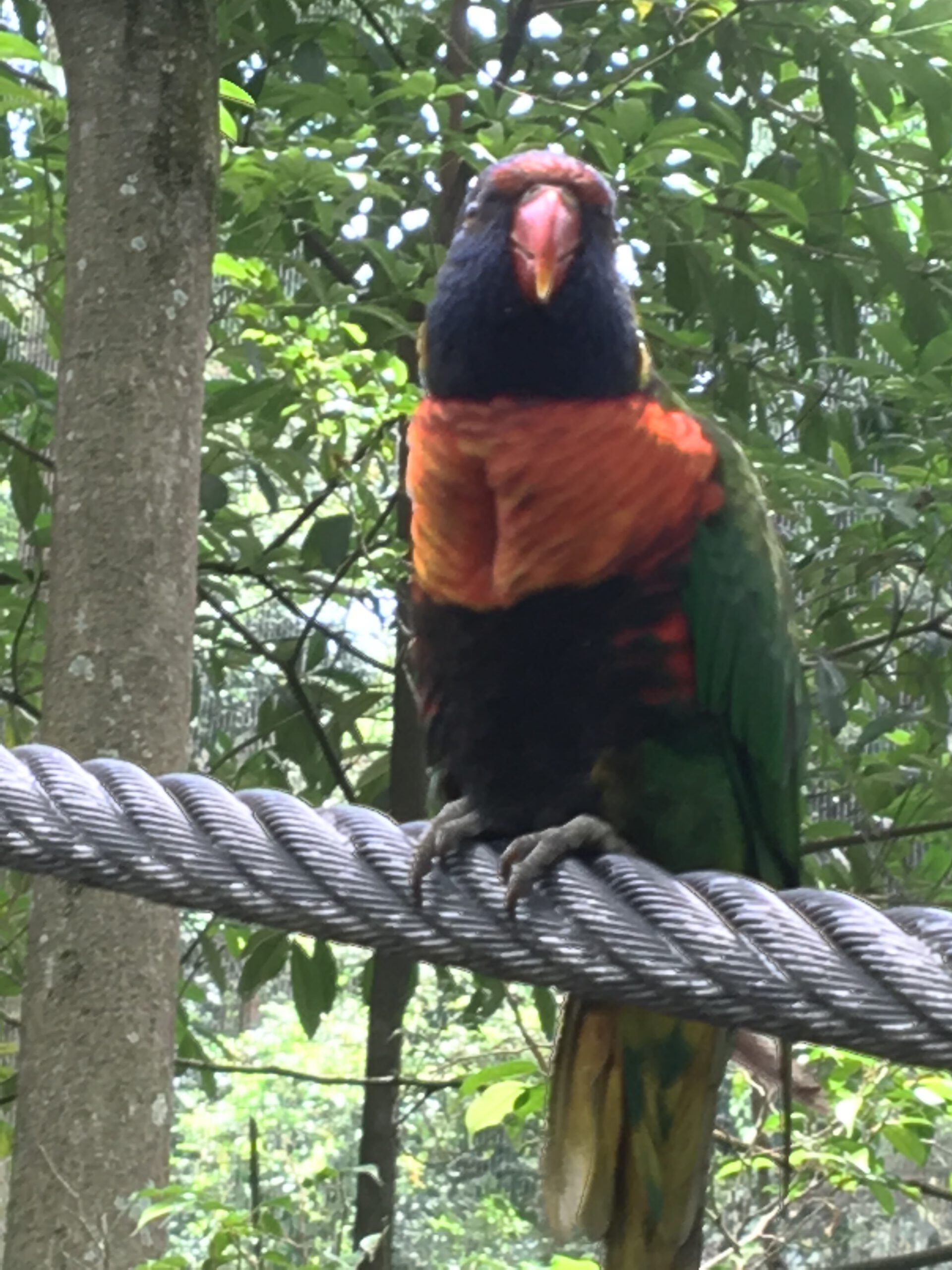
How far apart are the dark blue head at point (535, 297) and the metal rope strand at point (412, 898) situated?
0.58 m

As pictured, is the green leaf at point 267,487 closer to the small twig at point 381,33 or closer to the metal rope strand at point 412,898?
the small twig at point 381,33

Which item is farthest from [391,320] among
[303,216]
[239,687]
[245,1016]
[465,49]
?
[245,1016]

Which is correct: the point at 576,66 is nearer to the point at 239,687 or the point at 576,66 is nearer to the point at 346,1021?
the point at 239,687

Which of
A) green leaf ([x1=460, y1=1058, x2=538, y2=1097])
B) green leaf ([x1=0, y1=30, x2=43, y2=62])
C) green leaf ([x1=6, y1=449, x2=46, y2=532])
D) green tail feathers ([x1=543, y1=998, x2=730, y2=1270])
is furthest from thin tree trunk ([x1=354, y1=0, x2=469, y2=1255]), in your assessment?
green leaf ([x1=0, y1=30, x2=43, y2=62])

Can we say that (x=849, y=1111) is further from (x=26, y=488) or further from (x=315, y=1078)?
(x=26, y=488)

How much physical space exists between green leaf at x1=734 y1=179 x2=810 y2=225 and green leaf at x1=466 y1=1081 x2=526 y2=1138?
4.33 ft

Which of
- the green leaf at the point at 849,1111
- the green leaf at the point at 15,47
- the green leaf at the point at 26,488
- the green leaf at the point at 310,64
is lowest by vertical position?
the green leaf at the point at 849,1111

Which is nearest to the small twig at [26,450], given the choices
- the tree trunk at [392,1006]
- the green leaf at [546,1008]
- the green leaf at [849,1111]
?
the tree trunk at [392,1006]

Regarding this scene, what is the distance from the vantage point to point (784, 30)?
7.07 feet

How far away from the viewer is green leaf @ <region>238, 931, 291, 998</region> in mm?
2377

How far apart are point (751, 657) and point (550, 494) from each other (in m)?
0.32

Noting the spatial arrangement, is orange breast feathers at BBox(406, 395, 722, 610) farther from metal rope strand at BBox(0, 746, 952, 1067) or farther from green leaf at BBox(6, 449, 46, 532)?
green leaf at BBox(6, 449, 46, 532)

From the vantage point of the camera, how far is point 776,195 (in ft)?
6.26

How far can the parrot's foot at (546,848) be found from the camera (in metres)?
1.17
